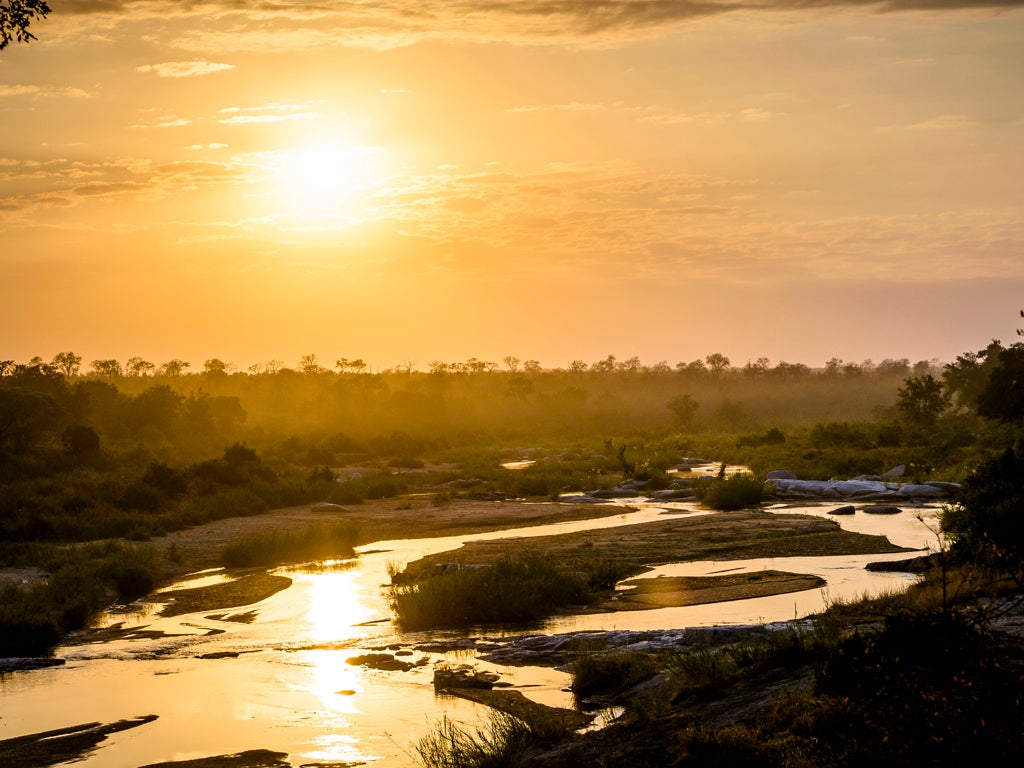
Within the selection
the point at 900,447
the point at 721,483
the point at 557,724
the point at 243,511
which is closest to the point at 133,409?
the point at 243,511

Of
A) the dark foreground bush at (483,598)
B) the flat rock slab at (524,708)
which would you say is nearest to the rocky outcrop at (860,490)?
the dark foreground bush at (483,598)

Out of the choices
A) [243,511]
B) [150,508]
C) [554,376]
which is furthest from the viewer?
[554,376]

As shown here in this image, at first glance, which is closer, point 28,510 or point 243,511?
point 28,510

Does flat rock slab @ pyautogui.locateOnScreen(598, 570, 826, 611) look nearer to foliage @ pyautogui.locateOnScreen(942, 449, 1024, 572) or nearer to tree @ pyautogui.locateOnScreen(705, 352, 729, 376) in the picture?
foliage @ pyautogui.locateOnScreen(942, 449, 1024, 572)

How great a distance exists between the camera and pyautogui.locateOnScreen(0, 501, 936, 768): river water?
14.0 meters

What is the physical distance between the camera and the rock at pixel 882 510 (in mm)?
36219

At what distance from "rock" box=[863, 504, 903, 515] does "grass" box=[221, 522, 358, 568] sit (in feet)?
57.8

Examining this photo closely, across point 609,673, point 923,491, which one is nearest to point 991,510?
point 609,673

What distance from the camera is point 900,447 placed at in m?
52.2

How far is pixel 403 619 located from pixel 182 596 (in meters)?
7.19

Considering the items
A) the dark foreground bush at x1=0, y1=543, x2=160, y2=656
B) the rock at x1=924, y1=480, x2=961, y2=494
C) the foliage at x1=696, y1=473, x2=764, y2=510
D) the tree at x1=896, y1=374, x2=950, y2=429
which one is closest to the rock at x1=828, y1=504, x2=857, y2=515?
the foliage at x1=696, y1=473, x2=764, y2=510

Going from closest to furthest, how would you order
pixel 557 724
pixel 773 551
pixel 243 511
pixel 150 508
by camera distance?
pixel 557 724, pixel 773 551, pixel 150 508, pixel 243 511

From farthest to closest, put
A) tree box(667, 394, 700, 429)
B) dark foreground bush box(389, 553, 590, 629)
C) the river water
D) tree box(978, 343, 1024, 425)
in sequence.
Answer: tree box(667, 394, 700, 429), tree box(978, 343, 1024, 425), dark foreground bush box(389, 553, 590, 629), the river water

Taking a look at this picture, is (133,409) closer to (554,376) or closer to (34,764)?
(34,764)
